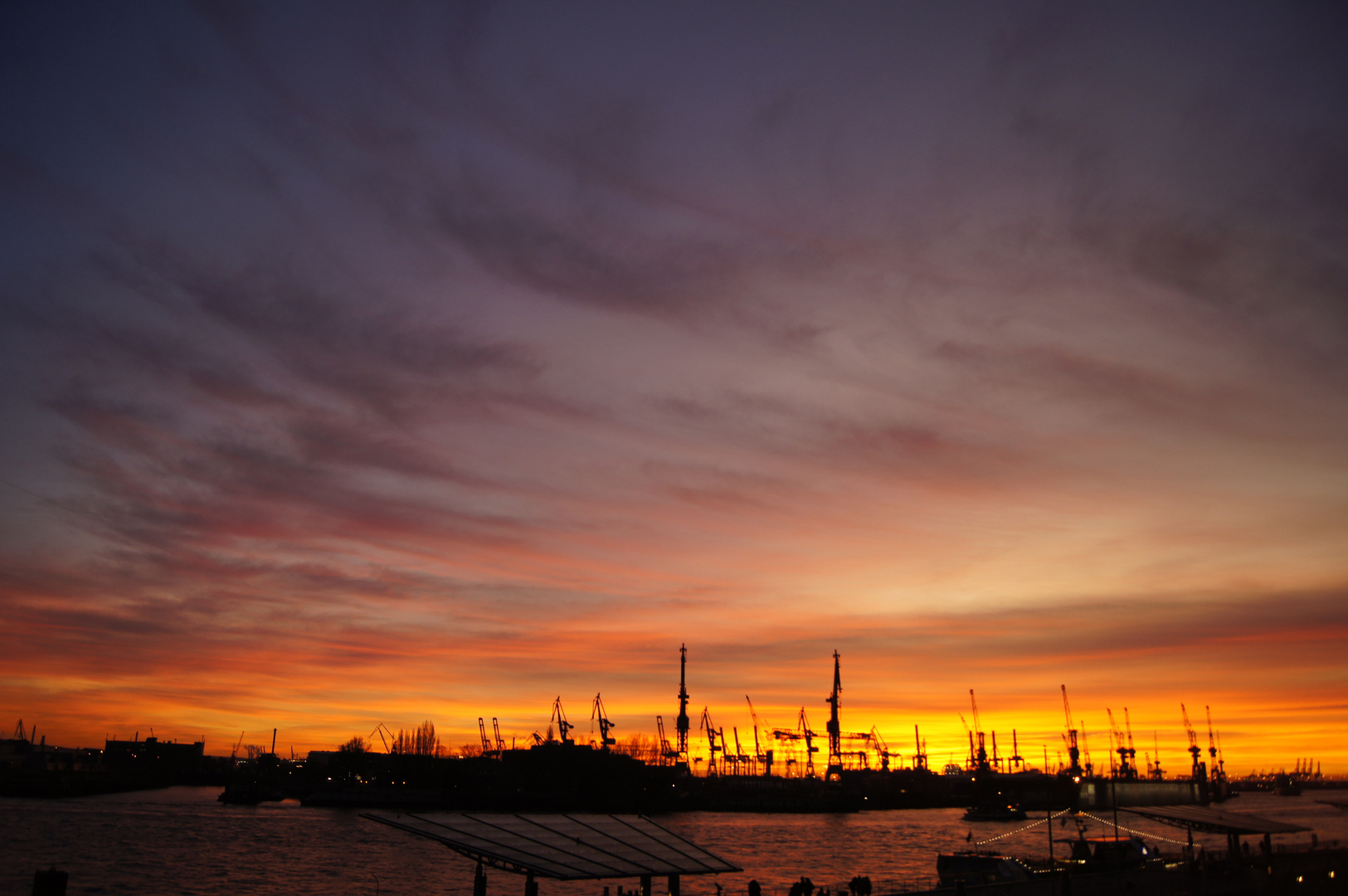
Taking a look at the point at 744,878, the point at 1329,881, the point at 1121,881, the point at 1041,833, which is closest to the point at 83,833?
the point at 744,878

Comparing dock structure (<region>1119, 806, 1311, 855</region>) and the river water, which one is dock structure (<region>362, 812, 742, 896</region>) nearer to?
the river water

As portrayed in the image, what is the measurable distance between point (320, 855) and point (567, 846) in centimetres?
9640

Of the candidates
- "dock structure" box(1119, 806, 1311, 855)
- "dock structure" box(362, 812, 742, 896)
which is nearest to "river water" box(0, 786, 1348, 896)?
"dock structure" box(362, 812, 742, 896)

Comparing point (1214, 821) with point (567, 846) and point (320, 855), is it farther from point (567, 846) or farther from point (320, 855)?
point (320, 855)

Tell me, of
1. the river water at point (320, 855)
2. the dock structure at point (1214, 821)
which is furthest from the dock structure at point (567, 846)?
the dock structure at point (1214, 821)

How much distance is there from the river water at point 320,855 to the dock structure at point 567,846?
952 cm

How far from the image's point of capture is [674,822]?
198875 millimetres

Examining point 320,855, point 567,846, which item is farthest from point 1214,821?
point 320,855

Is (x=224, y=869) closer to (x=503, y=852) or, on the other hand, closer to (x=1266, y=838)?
(x=503, y=852)

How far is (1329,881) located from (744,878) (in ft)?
161

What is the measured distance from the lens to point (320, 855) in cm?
10975

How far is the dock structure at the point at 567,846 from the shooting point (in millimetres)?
27172

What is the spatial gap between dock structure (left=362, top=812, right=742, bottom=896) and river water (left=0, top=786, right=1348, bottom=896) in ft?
31.2

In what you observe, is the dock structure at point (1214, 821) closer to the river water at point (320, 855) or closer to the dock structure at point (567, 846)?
the river water at point (320, 855)
